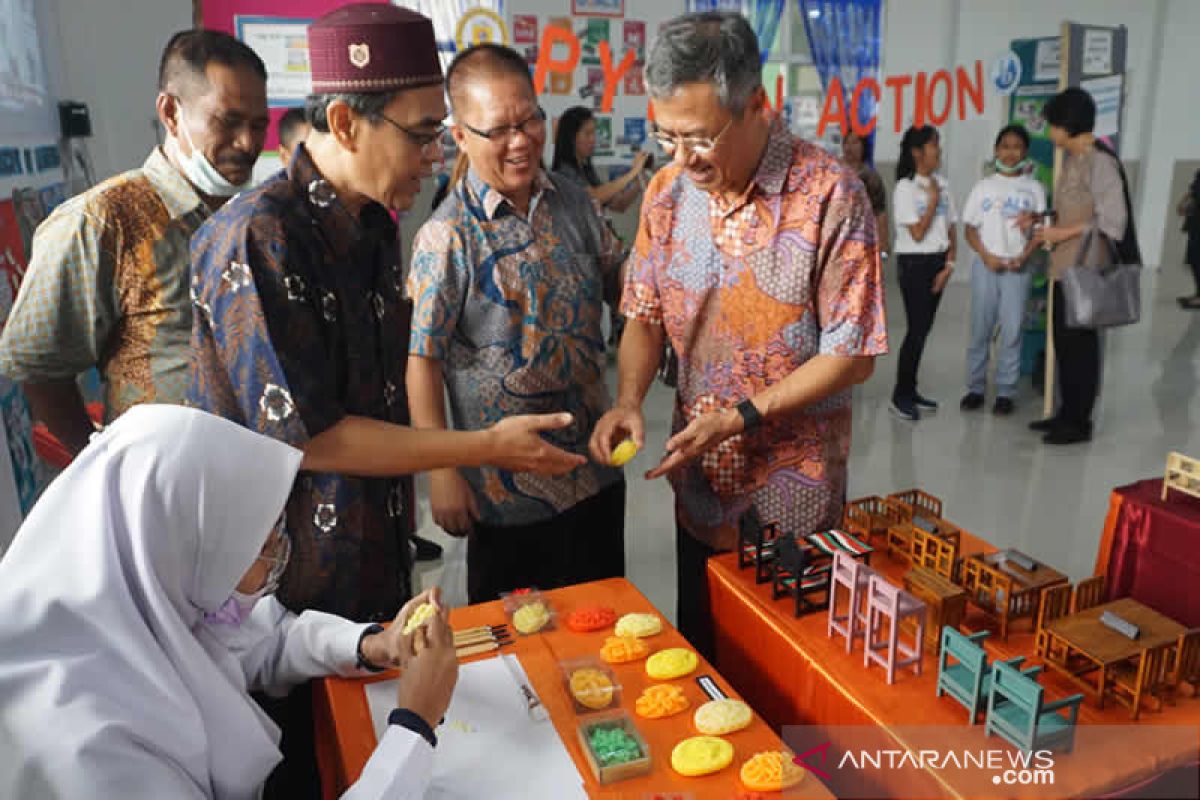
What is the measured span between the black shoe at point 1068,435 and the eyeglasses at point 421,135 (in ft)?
12.9

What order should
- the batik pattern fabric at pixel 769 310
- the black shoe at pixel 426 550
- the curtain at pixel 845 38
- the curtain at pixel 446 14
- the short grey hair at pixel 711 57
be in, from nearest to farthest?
the short grey hair at pixel 711 57, the batik pattern fabric at pixel 769 310, the black shoe at pixel 426 550, the curtain at pixel 446 14, the curtain at pixel 845 38

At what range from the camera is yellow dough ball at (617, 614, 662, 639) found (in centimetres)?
128

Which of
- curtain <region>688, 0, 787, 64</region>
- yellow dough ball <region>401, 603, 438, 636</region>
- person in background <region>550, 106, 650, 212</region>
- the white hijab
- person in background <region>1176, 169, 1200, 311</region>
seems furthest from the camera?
person in background <region>1176, 169, 1200, 311</region>

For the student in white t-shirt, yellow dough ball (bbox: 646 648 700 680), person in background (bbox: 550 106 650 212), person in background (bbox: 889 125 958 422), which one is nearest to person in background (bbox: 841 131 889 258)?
person in background (bbox: 889 125 958 422)

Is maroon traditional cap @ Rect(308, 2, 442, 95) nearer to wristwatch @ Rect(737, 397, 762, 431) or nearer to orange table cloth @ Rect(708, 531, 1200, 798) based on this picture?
wristwatch @ Rect(737, 397, 762, 431)

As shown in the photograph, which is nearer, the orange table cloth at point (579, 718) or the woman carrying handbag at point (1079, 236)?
the orange table cloth at point (579, 718)

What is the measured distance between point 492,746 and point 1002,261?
4.59 meters

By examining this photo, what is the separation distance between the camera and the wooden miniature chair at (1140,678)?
3.12ft

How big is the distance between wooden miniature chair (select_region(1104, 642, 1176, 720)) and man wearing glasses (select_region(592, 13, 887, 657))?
0.56 metres

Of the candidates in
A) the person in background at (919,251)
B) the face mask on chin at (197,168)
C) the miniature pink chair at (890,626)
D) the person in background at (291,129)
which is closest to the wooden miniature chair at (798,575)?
the miniature pink chair at (890,626)

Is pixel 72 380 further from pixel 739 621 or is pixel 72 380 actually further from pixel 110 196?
pixel 739 621

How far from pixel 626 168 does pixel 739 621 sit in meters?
6.02

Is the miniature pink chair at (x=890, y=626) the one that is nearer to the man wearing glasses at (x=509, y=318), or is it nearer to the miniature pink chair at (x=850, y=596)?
the miniature pink chair at (x=850, y=596)

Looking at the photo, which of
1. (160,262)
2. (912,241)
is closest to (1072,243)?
(912,241)
